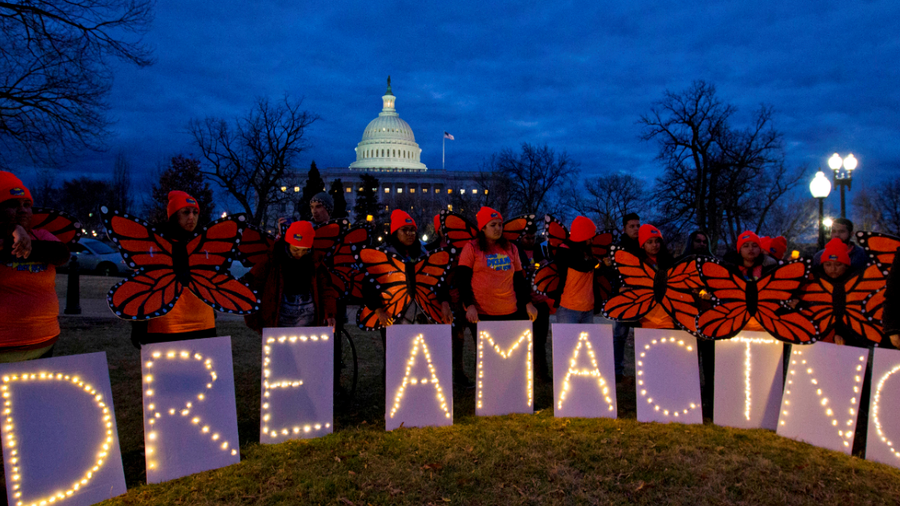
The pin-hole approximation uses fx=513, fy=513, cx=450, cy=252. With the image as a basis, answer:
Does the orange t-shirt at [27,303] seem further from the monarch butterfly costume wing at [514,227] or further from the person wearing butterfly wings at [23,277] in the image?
the monarch butterfly costume wing at [514,227]

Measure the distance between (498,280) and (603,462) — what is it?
6.62ft

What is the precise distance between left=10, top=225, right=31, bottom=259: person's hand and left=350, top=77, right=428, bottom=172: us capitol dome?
107347 millimetres

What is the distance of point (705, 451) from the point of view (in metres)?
4.18

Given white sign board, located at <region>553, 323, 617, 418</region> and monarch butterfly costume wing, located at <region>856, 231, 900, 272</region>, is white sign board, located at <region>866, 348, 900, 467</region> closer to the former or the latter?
monarch butterfly costume wing, located at <region>856, 231, 900, 272</region>

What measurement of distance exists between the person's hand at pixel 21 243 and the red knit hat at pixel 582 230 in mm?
4575

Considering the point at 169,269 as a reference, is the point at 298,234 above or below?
above

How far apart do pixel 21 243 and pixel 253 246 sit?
1.68m

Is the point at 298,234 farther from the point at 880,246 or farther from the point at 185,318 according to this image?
the point at 880,246

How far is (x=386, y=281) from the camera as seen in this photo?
16.5 feet

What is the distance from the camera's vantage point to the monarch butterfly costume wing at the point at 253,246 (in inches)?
180

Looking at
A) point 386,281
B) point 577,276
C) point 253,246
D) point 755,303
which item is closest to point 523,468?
point 386,281

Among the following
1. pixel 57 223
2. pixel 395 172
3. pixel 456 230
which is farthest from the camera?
pixel 395 172

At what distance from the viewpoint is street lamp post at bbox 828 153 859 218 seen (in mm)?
11945

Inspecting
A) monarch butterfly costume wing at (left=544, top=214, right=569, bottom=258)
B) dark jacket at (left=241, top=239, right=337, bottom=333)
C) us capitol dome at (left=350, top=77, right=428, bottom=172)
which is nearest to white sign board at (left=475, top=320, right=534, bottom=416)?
monarch butterfly costume wing at (left=544, top=214, right=569, bottom=258)
